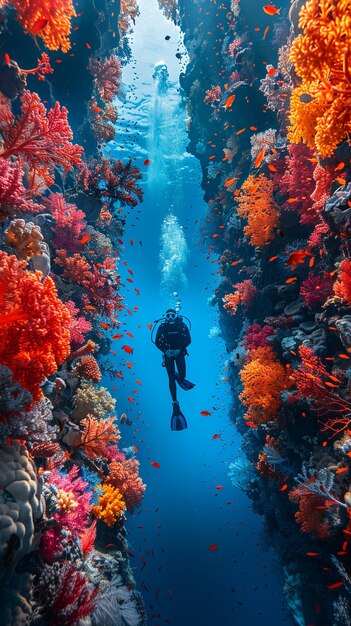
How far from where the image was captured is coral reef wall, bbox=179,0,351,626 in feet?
16.7

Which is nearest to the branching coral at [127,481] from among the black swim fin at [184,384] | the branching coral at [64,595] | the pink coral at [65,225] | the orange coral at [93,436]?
the orange coral at [93,436]

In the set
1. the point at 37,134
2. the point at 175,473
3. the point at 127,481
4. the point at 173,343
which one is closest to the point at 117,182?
the point at 37,134

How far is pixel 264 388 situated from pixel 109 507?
4295 millimetres

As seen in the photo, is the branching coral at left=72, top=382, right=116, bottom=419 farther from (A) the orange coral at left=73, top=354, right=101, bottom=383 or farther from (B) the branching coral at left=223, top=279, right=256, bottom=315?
(B) the branching coral at left=223, top=279, right=256, bottom=315

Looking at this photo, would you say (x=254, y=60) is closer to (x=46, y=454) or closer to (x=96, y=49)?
(x=96, y=49)

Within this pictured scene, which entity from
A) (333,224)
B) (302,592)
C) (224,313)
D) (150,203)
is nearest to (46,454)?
(333,224)

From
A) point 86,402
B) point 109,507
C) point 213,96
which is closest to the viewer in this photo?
point 109,507

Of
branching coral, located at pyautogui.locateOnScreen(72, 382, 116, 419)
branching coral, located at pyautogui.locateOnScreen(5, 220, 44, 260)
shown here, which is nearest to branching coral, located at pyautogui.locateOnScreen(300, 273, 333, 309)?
branching coral, located at pyautogui.locateOnScreen(72, 382, 116, 419)

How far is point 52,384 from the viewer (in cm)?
525

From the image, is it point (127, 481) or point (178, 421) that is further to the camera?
point (178, 421)

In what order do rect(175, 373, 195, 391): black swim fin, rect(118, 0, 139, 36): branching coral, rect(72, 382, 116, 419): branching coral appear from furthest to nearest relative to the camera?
1. rect(118, 0, 139, 36): branching coral
2. rect(175, 373, 195, 391): black swim fin
3. rect(72, 382, 116, 419): branching coral

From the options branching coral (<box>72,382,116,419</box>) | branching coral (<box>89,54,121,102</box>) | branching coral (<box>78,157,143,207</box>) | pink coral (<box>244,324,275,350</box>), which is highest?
branching coral (<box>89,54,121,102</box>)

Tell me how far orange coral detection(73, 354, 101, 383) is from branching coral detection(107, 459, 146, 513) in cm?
228

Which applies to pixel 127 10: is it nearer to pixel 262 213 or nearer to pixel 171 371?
pixel 262 213
